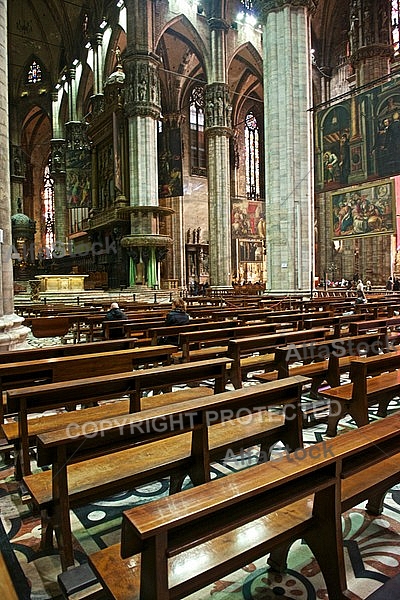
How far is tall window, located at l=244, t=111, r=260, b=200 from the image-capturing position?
37.2m

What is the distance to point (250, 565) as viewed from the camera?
2137 mm

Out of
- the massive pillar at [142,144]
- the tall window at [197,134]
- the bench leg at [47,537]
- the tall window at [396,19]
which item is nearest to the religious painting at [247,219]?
the tall window at [197,134]

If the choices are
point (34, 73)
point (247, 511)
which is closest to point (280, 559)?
point (247, 511)

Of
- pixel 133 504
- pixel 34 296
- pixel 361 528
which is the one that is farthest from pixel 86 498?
pixel 34 296

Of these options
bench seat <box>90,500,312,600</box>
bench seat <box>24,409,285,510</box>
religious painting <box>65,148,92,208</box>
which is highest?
religious painting <box>65,148,92,208</box>

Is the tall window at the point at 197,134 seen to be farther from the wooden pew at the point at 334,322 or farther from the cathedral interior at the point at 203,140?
the wooden pew at the point at 334,322

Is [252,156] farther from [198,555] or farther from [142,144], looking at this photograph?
[198,555]

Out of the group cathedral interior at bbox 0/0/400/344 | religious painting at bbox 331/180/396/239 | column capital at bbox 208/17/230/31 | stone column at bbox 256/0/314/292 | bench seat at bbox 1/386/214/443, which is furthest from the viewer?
column capital at bbox 208/17/230/31

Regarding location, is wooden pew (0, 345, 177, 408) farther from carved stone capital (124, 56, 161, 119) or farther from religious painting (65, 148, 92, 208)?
religious painting (65, 148, 92, 208)

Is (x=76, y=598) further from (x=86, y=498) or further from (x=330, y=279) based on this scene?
(x=330, y=279)

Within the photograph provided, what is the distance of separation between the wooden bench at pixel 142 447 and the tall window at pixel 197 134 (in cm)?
3242

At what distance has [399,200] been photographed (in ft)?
92.9

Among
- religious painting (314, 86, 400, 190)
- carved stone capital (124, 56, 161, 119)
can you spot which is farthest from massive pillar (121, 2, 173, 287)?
religious painting (314, 86, 400, 190)

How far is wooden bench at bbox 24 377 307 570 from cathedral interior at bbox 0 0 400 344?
4.70m
